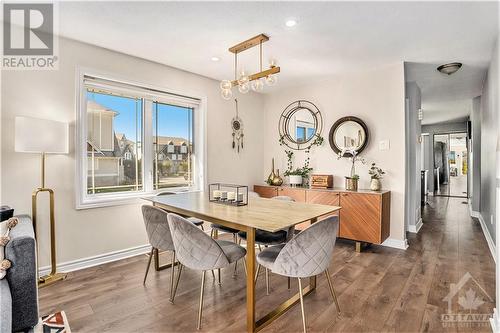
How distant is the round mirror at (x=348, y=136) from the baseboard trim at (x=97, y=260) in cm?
310

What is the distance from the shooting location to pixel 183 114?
13.6 ft

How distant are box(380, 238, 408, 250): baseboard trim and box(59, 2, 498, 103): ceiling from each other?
7.77 ft

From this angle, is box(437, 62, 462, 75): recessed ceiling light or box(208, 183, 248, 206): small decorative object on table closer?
box(208, 183, 248, 206): small decorative object on table

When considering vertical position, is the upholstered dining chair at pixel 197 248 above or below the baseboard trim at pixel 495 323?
above

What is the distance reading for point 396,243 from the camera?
3645 millimetres

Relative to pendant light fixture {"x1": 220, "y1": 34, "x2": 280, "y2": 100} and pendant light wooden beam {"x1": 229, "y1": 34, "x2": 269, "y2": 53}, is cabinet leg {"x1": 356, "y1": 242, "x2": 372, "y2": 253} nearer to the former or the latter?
pendant light fixture {"x1": 220, "y1": 34, "x2": 280, "y2": 100}

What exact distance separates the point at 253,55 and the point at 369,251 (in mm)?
2895

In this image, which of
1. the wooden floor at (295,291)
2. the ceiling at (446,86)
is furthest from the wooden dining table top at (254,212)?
the ceiling at (446,86)

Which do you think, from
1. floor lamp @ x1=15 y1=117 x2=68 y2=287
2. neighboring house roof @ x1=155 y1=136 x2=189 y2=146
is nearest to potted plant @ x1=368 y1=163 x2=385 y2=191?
neighboring house roof @ x1=155 y1=136 x2=189 y2=146

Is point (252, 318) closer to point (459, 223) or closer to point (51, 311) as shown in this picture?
point (51, 311)

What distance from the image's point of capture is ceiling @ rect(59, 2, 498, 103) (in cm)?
228

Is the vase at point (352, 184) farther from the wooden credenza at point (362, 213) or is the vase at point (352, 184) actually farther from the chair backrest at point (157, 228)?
the chair backrest at point (157, 228)

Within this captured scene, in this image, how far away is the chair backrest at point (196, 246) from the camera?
1.86 m

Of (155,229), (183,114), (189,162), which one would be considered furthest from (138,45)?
(155,229)
